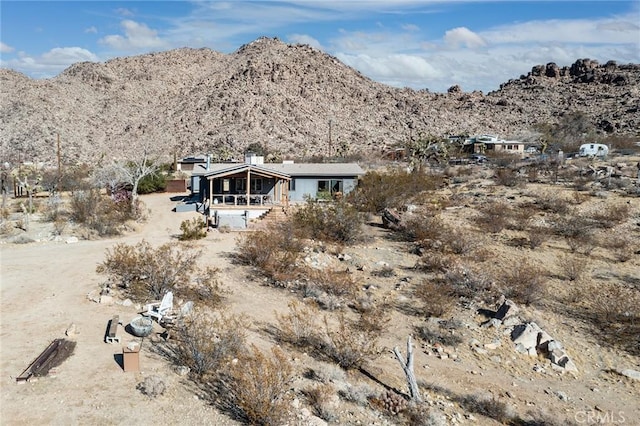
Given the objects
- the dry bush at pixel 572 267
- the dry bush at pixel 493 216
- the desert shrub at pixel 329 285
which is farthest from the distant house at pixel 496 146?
the desert shrub at pixel 329 285

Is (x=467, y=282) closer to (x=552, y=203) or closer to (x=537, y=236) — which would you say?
(x=537, y=236)

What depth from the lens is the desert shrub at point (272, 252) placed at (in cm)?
1916

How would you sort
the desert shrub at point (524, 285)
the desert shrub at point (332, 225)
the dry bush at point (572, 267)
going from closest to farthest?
the desert shrub at point (524, 285) < the dry bush at point (572, 267) < the desert shrub at point (332, 225)

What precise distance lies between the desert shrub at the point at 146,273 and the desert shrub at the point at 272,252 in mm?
2682

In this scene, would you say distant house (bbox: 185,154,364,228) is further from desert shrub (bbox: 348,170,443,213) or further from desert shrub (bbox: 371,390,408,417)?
desert shrub (bbox: 371,390,408,417)

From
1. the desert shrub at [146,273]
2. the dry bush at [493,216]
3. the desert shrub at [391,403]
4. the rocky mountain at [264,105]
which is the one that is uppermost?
the rocky mountain at [264,105]

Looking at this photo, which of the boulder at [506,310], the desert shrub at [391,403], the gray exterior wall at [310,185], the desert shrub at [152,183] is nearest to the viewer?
the desert shrub at [391,403]

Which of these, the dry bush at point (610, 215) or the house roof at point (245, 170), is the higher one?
the house roof at point (245, 170)

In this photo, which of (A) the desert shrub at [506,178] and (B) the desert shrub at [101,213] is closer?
(B) the desert shrub at [101,213]

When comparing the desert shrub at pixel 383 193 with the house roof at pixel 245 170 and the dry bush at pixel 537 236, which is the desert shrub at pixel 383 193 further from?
the dry bush at pixel 537 236

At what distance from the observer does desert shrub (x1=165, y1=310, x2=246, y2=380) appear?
11.5 m

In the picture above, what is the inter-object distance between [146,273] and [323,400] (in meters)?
8.41

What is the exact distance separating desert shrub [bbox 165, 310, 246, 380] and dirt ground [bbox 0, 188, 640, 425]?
41cm

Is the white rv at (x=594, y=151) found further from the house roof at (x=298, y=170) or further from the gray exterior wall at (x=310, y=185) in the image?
the gray exterior wall at (x=310, y=185)
